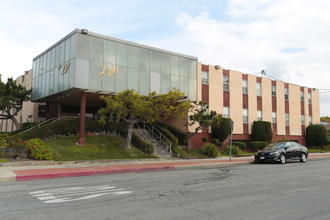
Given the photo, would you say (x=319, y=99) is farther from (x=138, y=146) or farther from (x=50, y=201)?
(x=50, y=201)

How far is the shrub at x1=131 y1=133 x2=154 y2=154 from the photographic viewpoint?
22237mm

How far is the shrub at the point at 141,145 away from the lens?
2224cm

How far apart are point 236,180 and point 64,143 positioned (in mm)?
13973

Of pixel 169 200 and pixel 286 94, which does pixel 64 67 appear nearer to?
pixel 169 200

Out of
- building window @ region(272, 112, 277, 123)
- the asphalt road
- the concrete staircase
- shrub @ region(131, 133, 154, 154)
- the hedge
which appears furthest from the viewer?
building window @ region(272, 112, 277, 123)

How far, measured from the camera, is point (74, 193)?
877 cm

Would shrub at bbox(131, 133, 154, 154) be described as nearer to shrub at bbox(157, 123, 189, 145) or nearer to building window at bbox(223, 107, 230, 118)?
shrub at bbox(157, 123, 189, 145)

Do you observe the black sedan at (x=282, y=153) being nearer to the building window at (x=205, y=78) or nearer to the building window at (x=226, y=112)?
the building window at (x=226, y=112)

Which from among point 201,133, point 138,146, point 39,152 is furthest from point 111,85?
point 201,133

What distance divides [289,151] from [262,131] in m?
11.8

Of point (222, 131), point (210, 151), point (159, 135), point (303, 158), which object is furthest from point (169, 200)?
point (222, 131)

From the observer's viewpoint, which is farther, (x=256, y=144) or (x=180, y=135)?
(x=256, y=144)

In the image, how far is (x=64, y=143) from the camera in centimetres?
2156

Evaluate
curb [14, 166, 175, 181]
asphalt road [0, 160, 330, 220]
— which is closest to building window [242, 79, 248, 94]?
curb [14, 166, 175, 181]
